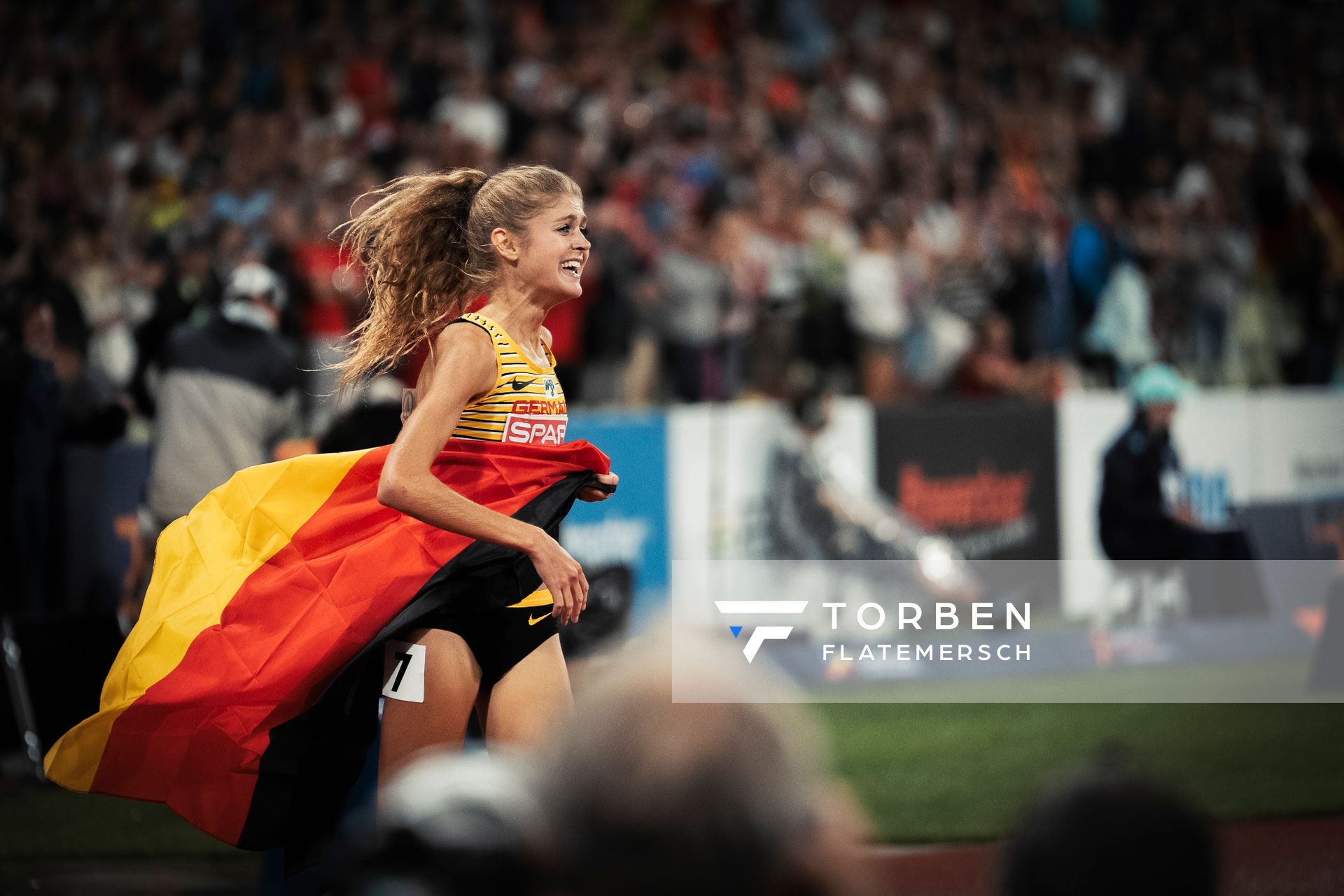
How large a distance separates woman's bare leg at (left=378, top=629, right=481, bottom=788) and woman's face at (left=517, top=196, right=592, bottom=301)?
936 millimetres

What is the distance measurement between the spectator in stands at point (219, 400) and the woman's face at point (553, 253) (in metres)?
3.73

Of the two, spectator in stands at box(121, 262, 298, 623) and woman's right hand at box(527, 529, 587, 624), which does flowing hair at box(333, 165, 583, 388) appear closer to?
woman's right hand at box(527, 529, 587, 624)

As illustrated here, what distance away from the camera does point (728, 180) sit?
12797mm

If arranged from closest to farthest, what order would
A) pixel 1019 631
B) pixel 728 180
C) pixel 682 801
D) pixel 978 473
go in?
pixel 682 801 → pixel 1019 631 → pixel 978 473 → pixel 728 180

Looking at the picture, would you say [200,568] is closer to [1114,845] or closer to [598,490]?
[598,490]

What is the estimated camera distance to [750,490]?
9.50 meters

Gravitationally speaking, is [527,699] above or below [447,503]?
below

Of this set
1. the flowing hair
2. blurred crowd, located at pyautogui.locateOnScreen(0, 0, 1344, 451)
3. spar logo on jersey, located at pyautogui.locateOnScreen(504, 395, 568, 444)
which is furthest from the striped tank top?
blurred crowd, located at pyautogui.locateOnScreen(0, 0, 1344, 451)

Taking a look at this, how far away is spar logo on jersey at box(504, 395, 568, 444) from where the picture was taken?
394cm

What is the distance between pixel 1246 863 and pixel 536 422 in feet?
10.3

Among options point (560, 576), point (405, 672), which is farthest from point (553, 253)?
point (405, 672)

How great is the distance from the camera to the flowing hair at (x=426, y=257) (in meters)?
4.14

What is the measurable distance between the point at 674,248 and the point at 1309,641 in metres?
5.13

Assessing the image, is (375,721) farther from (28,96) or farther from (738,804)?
(28,96)
